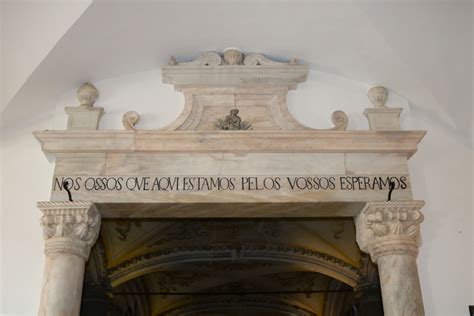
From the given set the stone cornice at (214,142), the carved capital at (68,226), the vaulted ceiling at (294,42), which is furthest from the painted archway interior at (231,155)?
the vaulted ceiling at (294,42)

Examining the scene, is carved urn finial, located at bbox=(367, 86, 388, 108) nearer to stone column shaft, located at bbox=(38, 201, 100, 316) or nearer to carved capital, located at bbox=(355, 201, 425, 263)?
carved capital, located at bbox=(355, 201, 425, 263)

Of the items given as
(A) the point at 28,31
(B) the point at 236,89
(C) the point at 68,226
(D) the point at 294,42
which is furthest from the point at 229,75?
(C) the point at 68,226

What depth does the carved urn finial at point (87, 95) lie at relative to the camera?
622 cm

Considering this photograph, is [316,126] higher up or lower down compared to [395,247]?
higher up

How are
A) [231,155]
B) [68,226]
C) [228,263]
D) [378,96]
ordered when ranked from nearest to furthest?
[68,226], [231,155], [378,96], [228,263]

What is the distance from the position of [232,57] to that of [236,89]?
1.14 feet

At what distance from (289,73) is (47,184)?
2.72 metres

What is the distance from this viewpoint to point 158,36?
6164mm

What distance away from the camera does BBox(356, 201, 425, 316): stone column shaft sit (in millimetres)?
5297

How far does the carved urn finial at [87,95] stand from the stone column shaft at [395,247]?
2942mm

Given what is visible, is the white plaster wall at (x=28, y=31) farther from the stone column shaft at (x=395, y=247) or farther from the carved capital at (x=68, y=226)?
the stone column shaft at (x=395, y=247)

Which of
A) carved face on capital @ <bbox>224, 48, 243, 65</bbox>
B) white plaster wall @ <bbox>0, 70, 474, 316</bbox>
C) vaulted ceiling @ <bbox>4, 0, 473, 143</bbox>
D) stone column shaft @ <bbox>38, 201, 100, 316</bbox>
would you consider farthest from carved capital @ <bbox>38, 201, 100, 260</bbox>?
carved face on capital @ <bbox>224, 48, 243, 65</bbox>

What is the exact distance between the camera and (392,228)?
554cm

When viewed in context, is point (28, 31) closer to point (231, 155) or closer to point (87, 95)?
point (87, 95)
